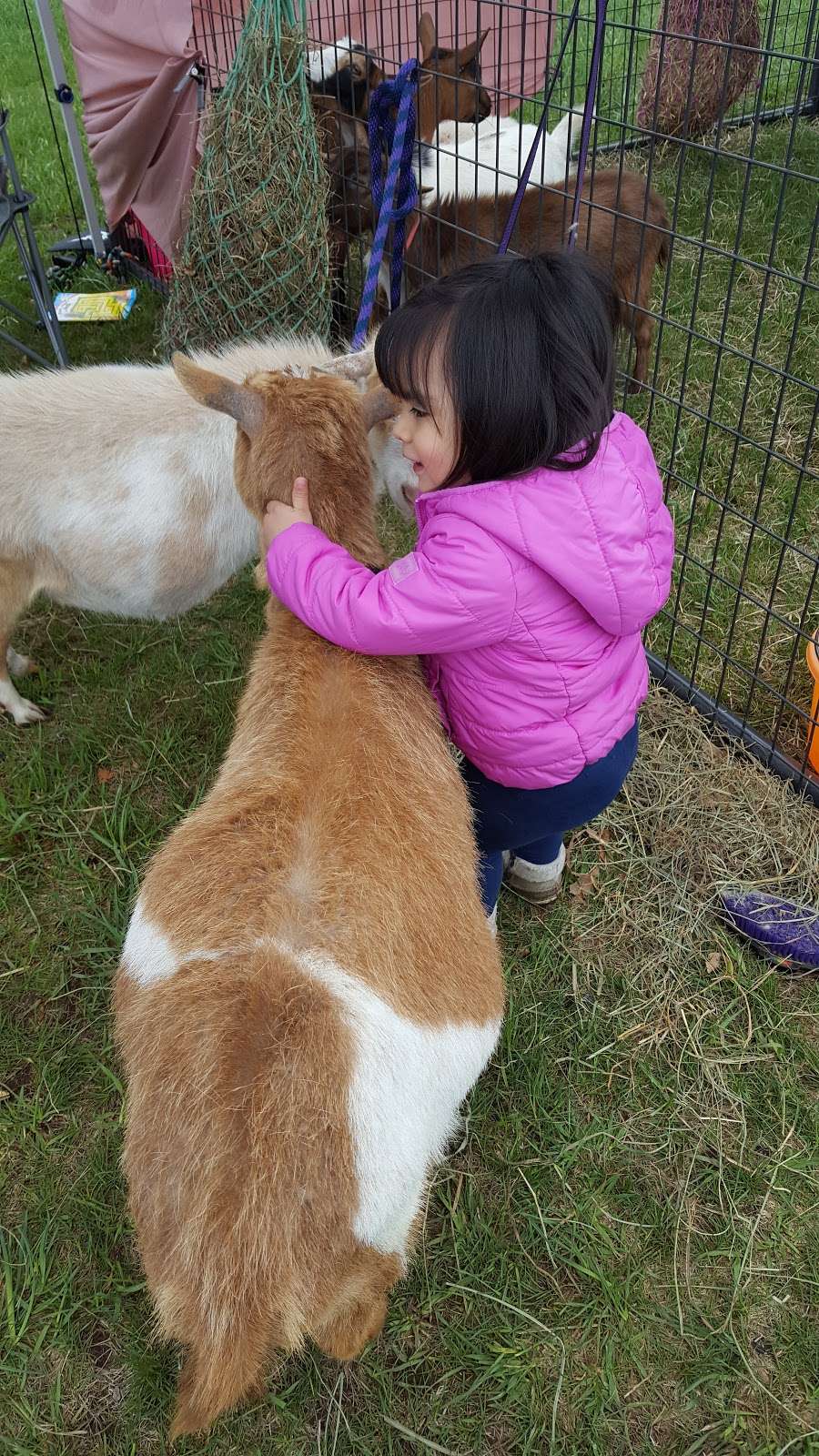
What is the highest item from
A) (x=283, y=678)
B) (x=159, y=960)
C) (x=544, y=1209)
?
(x=283, y=678)

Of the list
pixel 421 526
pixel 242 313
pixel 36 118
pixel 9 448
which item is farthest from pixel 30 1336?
pixel 36 118

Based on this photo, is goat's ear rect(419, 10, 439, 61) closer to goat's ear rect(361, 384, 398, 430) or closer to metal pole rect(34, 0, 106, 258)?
metal pole rect(34, 0, 106, 258)

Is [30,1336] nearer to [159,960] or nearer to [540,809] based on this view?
[159,960]

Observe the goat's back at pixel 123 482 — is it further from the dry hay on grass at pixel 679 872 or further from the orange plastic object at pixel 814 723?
the orange plastic object at pixel 814 723

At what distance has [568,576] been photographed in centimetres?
172

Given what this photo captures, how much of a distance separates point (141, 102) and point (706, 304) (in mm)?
3139

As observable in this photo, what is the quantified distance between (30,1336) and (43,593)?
2123 mm

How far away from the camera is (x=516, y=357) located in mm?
1589

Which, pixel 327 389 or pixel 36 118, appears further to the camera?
pixel 36 118

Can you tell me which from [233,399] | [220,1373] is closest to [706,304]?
[233,399]

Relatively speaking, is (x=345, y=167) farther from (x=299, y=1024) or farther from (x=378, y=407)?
(x=299, y=1024)

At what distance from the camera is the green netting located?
11.3ft

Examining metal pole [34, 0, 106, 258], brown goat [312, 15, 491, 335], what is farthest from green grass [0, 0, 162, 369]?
brown goat [312, 15, 491, 335]

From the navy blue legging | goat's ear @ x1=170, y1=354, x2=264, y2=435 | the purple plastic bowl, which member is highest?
goat's ear @ x1=170, y1=354, x2=264, y2=435
